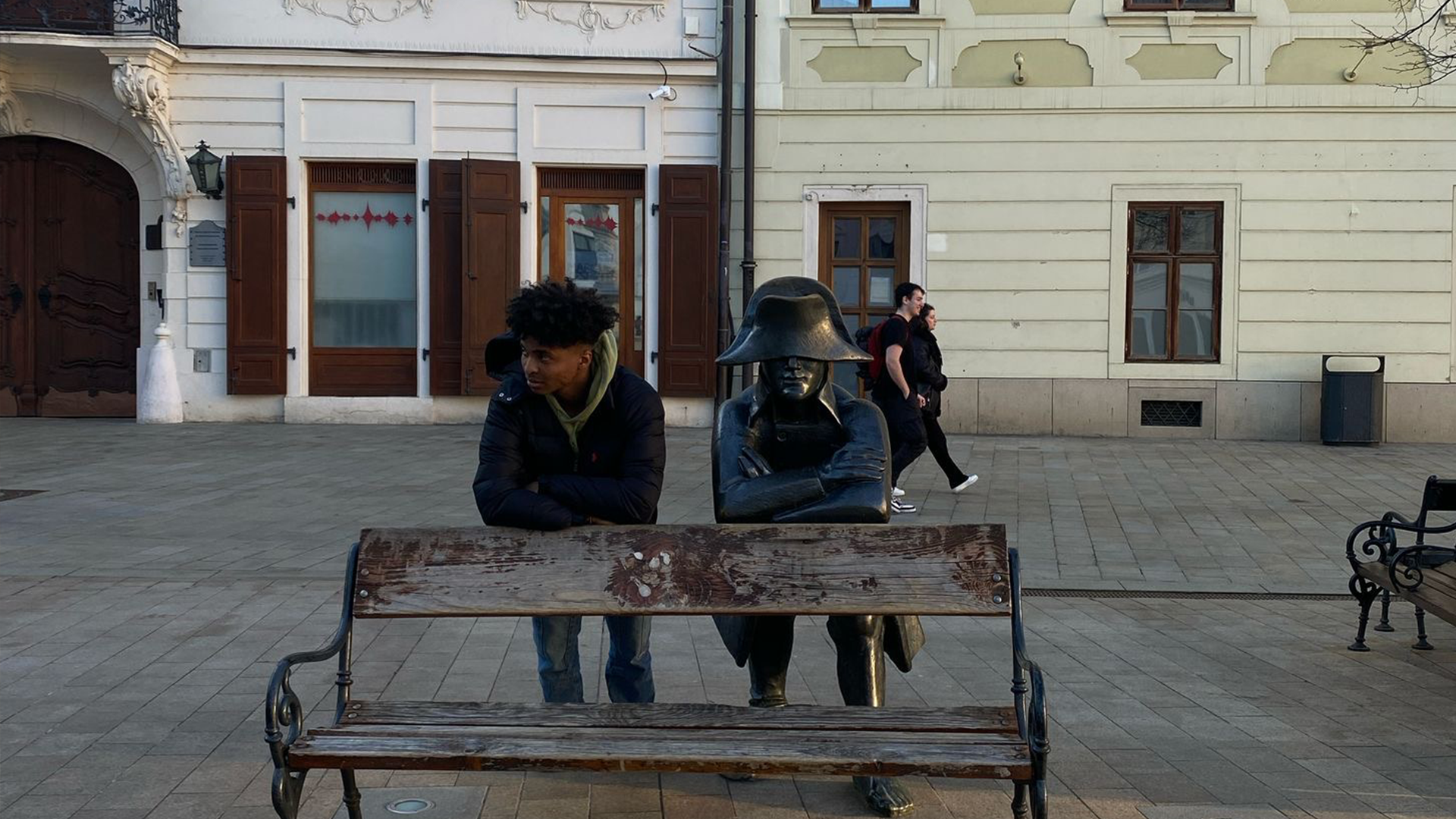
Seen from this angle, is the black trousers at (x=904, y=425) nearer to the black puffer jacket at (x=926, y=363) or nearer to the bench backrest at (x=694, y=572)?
the black puffer jacket at (x=926, y=363)

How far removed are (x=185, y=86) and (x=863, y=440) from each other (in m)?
14.7

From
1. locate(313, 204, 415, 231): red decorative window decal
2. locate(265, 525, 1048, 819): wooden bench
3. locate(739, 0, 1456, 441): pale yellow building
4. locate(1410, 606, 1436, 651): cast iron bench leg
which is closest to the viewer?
locate(265, 525, 1048, 819): wooden bench

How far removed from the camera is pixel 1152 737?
15.9ft

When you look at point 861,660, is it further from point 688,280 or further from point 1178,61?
point 1178,61

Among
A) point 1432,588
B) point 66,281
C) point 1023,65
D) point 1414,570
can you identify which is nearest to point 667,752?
point 1432,588

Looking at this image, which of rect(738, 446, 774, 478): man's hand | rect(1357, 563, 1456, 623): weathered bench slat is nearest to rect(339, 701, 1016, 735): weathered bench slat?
rect(738, 446, 774, 478): man's hand

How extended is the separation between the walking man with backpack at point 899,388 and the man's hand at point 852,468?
6.25m

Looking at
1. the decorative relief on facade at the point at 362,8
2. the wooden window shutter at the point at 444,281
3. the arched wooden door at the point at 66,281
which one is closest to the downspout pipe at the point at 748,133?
the wooden window shutter at the point at 444,281

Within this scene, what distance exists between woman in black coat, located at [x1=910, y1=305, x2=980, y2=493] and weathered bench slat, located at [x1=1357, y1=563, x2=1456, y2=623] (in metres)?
4.65

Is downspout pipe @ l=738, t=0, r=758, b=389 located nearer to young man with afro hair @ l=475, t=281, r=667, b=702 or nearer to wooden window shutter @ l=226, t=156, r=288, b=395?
wooden window shutter @ l=226, t=156, r=288, b=395

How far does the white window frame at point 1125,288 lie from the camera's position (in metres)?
16.6

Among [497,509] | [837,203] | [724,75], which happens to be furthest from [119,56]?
[497,509]

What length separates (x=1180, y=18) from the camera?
1642 cm

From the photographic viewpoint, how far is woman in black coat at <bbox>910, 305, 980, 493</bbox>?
10758mm
